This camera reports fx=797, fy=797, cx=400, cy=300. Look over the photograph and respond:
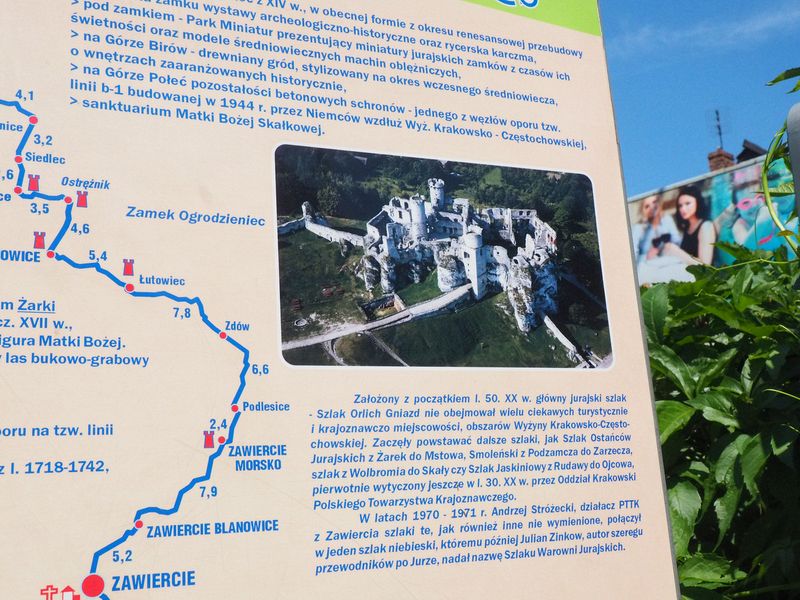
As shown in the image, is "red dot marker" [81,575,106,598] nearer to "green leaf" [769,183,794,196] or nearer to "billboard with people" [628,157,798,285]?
"green leaf" [769,183,794,196]

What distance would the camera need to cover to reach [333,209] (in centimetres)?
192

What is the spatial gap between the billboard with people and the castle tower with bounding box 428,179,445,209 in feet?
24.6

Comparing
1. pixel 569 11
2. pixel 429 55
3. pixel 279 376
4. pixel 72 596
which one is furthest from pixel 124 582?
pixel 569 11

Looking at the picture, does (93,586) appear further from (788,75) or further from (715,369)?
(788,75)

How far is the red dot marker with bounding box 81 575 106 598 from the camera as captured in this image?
1.50m

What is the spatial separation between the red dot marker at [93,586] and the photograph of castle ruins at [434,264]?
0.57 metres

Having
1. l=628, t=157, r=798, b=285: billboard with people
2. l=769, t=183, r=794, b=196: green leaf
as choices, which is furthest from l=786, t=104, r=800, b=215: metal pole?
l=628, t=157, r=798, b=285: billboard with people

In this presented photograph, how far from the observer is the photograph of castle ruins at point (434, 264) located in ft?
6.05

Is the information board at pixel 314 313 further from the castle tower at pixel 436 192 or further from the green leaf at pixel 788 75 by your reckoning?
the green leaf at pixel 788 75

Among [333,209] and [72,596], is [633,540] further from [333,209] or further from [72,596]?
[72,596]

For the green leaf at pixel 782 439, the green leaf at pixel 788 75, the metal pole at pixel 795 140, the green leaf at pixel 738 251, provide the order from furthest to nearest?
1. the green leaf at pixel 738 251
2. the green leaf at pixel 788 75
3. the green leaf at pixel 782 439
4. the metal pole at pixel 795 140

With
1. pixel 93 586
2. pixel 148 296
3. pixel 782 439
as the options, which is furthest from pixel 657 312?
pixel 93 586

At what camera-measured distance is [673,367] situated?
2.41 m

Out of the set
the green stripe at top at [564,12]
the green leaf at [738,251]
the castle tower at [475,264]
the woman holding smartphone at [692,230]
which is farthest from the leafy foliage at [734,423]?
the woman holding smartphone at [692,230]
